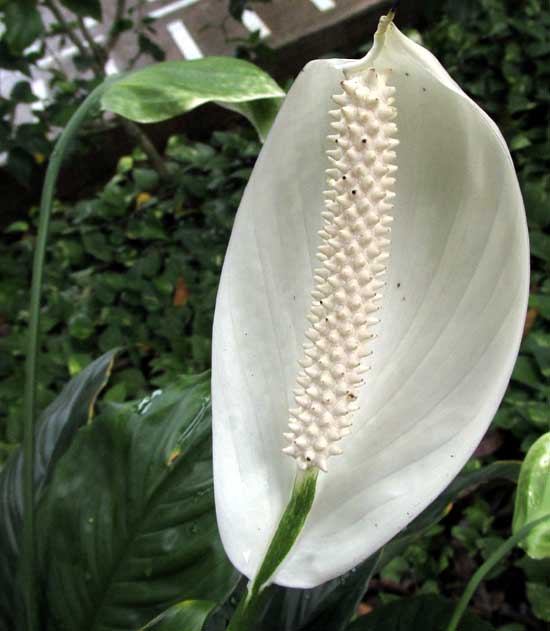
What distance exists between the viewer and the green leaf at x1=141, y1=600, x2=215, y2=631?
0.49m

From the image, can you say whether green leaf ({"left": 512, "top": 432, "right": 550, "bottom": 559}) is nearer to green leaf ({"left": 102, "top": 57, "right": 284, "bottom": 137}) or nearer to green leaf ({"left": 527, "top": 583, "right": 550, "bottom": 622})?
green leaf ({"left": 102, "top": 57, "right": 284, "bottom": 137})

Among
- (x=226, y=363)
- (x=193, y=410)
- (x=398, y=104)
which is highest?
(x=398, y=104)

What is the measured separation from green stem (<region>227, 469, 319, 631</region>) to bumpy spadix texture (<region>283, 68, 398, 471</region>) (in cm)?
2

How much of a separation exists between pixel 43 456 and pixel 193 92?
466 millimetres

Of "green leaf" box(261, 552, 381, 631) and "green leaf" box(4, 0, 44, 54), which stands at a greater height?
"green leaf" box(4, 0, 44, 54)

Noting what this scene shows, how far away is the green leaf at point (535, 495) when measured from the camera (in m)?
0.44

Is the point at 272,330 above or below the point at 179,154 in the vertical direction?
above

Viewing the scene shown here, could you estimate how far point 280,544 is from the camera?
1.42 feet

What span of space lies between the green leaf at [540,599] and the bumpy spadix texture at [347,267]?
58cm

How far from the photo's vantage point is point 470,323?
1.50 ft

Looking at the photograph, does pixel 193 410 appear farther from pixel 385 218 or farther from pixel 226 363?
pixel 385 218

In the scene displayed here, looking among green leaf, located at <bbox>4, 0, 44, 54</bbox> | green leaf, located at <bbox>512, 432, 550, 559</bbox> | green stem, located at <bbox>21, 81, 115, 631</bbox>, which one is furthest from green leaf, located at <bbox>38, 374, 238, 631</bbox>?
green leaf, located at <bbox>4, 0, 44, 54</bbox>

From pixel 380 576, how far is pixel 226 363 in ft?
2.22

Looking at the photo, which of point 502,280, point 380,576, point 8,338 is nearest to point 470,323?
point 502,280
